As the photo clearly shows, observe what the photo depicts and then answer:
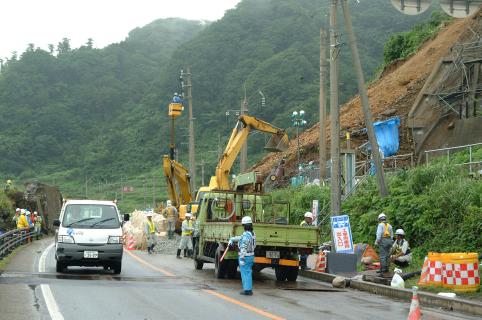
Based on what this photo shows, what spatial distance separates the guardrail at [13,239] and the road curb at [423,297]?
11.6 meters

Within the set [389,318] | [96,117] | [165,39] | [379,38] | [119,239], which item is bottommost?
[389,318]

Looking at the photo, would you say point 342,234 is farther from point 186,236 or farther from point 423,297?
point 186,236

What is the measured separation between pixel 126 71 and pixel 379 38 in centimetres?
4579

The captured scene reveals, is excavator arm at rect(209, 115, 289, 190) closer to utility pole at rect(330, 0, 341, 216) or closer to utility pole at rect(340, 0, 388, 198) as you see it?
utility pole at rect(330, 0, 341, 216)

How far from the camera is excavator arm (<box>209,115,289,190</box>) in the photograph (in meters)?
31.6

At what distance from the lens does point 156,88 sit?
111 metres

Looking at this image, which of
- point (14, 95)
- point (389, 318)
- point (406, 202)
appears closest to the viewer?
point (389, 318)

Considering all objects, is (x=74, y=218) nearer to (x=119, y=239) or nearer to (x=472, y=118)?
(x=119, y=239)

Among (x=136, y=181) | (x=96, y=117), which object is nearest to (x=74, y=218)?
(x=136, y=181)

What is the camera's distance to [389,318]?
1272 cm

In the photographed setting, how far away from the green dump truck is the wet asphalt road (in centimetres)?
55

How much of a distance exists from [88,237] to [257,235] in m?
4.36

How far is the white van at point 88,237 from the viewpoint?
19297 mm

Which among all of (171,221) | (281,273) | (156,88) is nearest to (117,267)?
(281,273)
